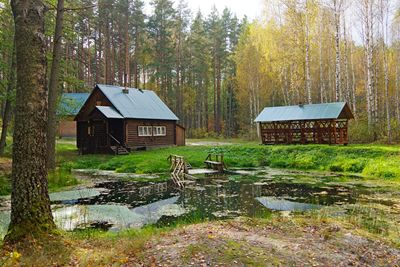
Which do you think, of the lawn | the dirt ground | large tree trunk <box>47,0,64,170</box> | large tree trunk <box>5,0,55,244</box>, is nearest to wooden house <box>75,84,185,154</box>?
the lawn

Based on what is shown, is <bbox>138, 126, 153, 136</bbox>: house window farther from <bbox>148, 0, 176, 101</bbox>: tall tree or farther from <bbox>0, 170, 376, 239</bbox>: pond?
<bbox>148, 0, 176, 101</bbox>: tall tree

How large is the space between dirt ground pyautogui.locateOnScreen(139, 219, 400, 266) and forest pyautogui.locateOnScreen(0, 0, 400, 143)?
1461 centimetres

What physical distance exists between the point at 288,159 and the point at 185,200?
11.3 meters

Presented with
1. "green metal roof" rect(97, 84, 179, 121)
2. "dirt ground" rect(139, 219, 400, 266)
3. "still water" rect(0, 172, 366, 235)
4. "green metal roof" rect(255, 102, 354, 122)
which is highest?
"green metal roof" rect(97, 84, 179, 121)

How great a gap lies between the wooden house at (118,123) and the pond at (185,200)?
11042 mm

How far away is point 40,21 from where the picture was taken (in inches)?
216

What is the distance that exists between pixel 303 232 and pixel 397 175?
11051mm

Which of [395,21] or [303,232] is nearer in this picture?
[303,232]

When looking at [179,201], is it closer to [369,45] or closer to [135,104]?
[135,104]

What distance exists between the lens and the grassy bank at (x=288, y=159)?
17.5 meters

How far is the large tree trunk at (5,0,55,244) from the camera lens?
5.11m

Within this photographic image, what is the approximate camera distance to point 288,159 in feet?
70.6

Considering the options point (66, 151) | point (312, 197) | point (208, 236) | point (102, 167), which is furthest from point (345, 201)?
point (66, 151)

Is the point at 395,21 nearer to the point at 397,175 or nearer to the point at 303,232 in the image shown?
the point at 397,175
